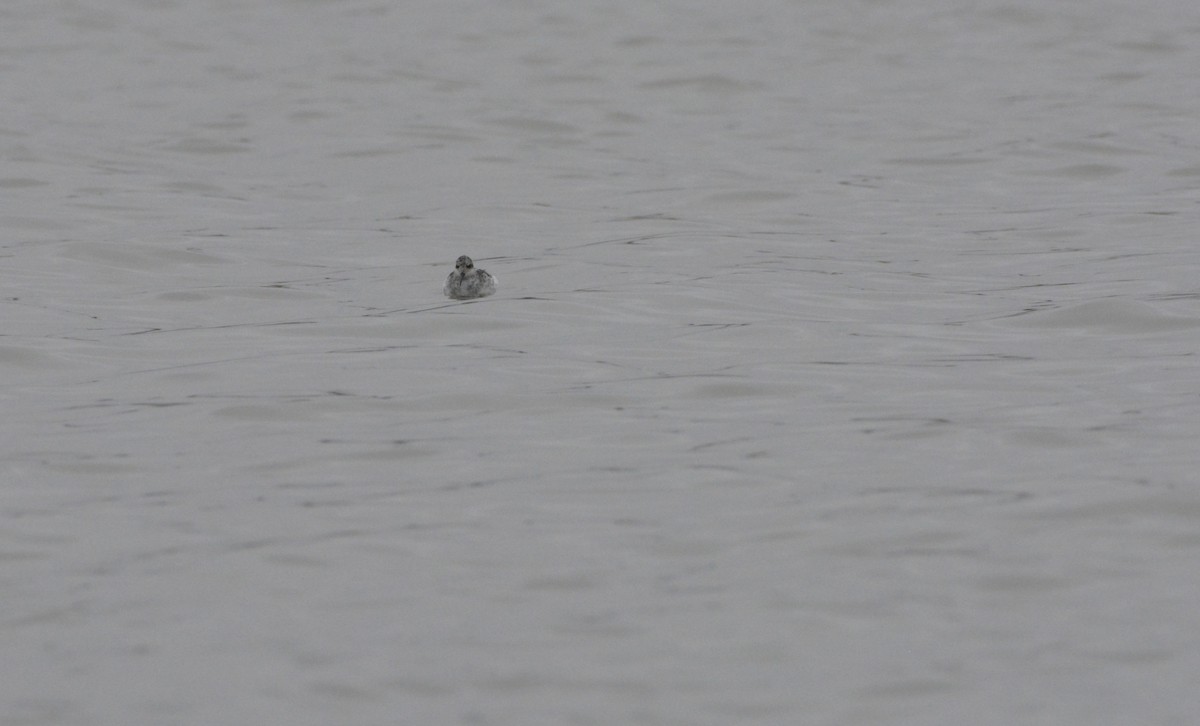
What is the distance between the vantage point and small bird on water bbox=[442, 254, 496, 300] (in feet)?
47.3

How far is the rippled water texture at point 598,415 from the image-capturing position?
713cm

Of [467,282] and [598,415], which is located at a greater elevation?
[467,282]

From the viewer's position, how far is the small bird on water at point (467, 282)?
14.4m

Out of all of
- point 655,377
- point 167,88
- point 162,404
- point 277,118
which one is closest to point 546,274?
point 655,377

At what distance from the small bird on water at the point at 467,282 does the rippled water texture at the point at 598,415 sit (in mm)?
89

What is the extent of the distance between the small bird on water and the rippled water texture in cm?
9

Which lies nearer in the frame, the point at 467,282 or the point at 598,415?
the point at 598,415

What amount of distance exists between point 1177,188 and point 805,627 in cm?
1405

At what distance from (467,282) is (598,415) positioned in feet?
12.9

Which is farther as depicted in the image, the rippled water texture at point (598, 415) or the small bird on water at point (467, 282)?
the small bird on water at point (467, 282)

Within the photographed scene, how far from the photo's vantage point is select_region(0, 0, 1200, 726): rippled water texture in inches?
281

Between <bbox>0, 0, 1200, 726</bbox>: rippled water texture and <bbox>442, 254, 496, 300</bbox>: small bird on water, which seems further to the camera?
<bbox>442, 254, 496, 300</bbox>: small bird on water

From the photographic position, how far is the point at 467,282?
14.4 meters

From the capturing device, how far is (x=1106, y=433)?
10195mm
